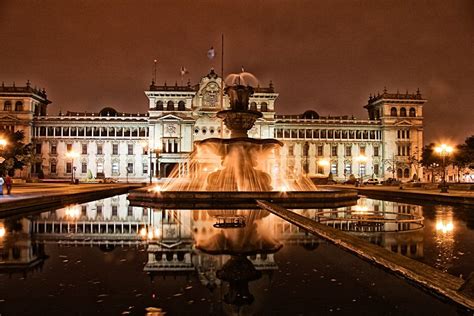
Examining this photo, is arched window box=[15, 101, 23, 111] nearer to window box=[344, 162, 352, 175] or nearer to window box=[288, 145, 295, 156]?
window box=[288, 145, 295, 156]

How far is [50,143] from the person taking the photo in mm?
78875

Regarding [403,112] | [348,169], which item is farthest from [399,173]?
[403,112]

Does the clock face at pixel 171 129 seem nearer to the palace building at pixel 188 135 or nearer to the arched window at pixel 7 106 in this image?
the palace building at pixel 188 135

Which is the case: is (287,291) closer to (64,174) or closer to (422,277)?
(422,277)

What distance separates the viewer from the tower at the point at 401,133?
81.0 metres

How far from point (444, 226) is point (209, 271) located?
30.0 feet

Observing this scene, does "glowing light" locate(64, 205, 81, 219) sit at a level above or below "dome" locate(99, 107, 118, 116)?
below

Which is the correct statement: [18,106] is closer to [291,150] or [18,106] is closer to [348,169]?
[291,150]

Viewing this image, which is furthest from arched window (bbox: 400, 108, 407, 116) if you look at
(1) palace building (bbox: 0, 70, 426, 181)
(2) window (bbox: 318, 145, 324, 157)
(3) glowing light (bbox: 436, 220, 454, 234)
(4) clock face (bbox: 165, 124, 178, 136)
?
(3) glowing light (bbox: 436, 220, 454, 234)

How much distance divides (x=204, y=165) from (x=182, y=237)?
150 feet

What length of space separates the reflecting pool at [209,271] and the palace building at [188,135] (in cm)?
6163

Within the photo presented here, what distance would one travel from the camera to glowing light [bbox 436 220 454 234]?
36.7ft

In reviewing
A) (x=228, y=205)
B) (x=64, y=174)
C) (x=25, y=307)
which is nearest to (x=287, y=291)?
(x=25, y=307)

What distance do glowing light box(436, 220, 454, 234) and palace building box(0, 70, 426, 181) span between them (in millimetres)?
59909
